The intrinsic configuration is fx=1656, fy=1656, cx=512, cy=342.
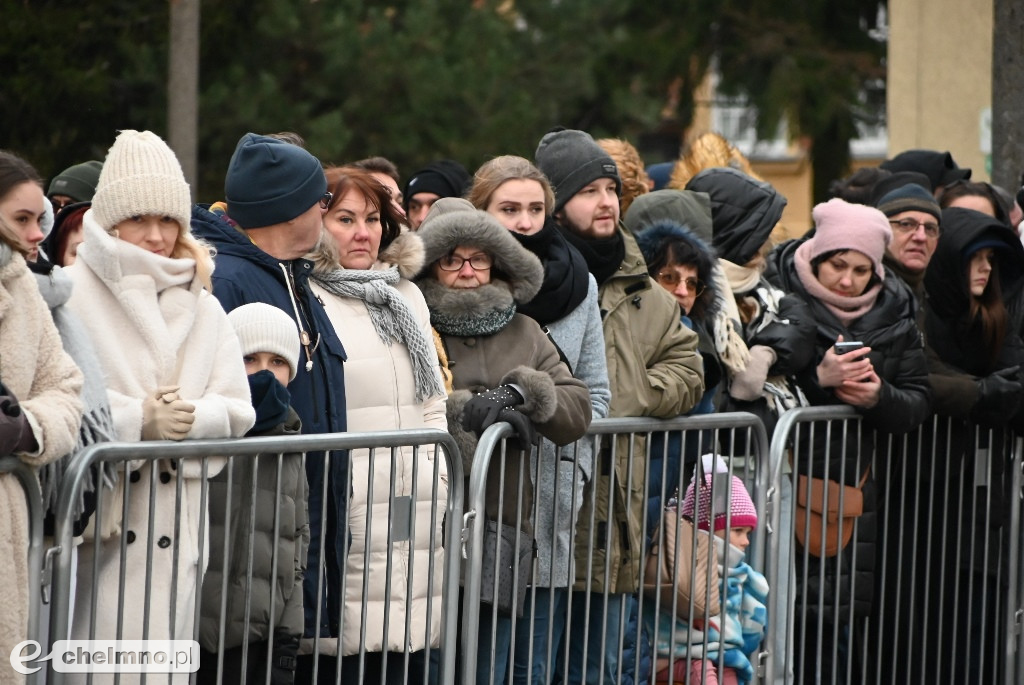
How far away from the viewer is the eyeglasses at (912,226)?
711cm

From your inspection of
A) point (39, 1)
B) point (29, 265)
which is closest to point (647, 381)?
point (29, 265)

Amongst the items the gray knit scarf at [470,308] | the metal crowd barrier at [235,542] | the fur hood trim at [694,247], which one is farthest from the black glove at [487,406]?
the fur hood trim at [694,247]

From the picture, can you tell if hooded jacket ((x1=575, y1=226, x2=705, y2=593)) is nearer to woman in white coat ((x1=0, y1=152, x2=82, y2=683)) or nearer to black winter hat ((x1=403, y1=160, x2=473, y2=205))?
black winter hat ((x1=403, y1=160, x2=473, y2=205))

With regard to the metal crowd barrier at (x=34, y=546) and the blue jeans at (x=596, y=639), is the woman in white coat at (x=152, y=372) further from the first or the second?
the blue jeans at (x=596, y=639)

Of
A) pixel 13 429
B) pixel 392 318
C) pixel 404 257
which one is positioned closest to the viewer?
pixel 13 429

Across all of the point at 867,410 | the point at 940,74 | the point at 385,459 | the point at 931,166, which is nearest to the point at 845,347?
the point at 867,410

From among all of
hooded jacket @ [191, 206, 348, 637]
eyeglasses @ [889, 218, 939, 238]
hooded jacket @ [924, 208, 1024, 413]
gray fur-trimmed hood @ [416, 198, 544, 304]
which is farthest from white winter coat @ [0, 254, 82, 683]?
eyeglasses @ [889, 218, 939, 238]

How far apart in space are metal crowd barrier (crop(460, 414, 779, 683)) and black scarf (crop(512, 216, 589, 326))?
1.39 feet

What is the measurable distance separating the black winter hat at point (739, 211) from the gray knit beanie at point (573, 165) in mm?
791

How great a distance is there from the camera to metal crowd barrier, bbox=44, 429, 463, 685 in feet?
13.5

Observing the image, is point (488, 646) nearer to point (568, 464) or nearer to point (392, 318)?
point (568, 464)

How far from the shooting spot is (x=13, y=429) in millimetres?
3791

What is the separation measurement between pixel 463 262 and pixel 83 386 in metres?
1.60

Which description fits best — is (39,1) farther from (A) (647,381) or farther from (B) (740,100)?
(B) (740,100)
